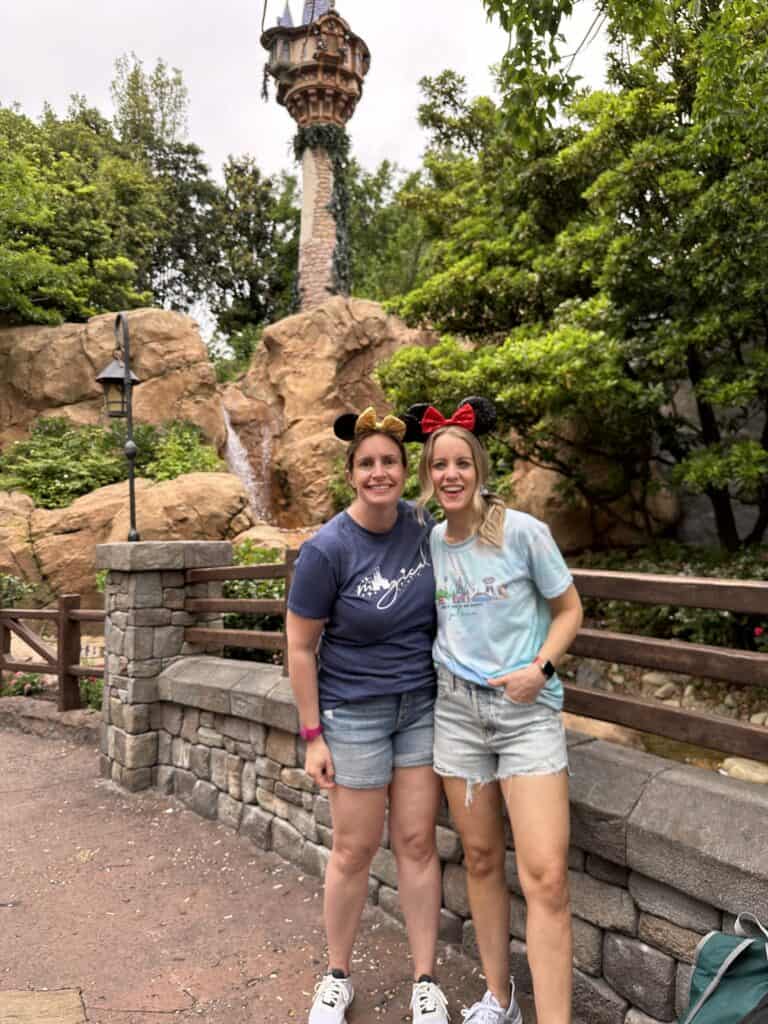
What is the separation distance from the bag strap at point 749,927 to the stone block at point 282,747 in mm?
2536

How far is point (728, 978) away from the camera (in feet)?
5.73

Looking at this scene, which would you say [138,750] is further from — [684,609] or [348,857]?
[684,609]

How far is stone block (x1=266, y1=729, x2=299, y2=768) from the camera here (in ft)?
13.3

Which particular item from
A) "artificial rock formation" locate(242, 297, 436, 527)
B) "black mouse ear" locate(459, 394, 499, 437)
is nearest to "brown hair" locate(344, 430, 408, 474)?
"black mouse ear" locate(459, 394, 499, 437)

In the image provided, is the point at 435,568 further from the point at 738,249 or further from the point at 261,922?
the point at 738,249

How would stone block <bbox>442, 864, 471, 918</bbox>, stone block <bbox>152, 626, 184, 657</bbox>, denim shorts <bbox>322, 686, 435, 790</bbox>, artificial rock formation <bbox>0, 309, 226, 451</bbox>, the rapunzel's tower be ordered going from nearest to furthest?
denim shorts <bbox>322, 686, 435, 790</bbox> → stone block <bbox>442, 864, 471, 918</bbox> → stone block <bbox>152, 626, 184, 657</bbox> → artificial rock formation <bbox>0, 309, 226, 451</bbox> → the rapunzel's tower

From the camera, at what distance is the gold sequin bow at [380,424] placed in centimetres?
247

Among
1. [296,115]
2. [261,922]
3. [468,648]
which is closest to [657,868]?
[468,648]

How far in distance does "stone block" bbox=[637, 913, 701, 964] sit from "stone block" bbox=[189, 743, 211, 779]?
3172 millimetres

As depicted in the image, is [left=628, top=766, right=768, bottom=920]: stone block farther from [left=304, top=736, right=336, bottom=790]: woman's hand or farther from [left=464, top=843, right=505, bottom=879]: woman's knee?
[left=304, top=736, right=336, bottom=790]: woman's hand

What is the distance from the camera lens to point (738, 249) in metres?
7.18

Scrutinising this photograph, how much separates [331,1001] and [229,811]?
2134mm

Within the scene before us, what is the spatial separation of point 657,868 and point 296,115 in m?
23.0

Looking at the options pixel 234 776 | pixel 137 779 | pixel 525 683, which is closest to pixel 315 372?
pixel 137 779
